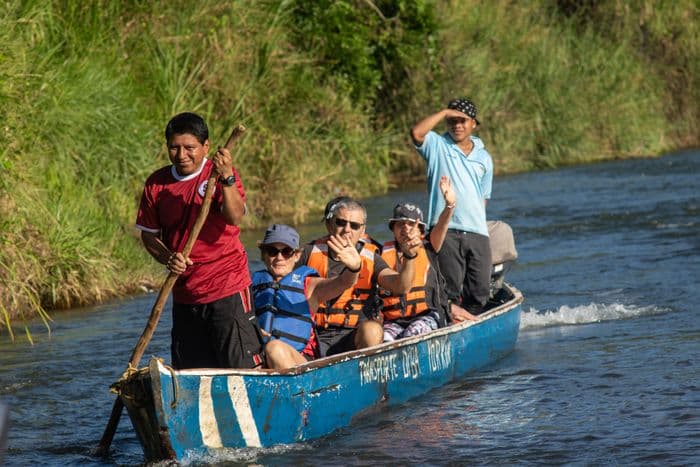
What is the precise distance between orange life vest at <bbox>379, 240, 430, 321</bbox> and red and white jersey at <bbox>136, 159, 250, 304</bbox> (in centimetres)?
195

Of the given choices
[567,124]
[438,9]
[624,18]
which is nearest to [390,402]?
[438,9]

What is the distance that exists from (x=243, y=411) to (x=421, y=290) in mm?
2153

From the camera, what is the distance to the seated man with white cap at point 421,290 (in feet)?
26.9

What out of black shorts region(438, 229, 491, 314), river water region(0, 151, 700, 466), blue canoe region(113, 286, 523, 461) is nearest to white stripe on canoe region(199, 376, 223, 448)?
blue canoe region(113, 286, 523, 461)

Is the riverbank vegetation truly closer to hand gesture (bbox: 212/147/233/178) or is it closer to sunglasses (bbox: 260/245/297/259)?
sunglasses (bbox: 260/245/297/259)

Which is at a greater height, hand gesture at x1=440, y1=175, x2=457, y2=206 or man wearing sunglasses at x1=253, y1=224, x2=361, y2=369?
hand gesture at x1=440, y1=175, x2=457, y2=206

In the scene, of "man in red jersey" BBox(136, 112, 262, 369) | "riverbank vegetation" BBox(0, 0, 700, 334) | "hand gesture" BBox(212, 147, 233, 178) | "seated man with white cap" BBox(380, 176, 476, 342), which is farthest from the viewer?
"riverbank vegetation" BBox(0, 0, 700, 334)

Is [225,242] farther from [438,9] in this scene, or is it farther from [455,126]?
[438,9]

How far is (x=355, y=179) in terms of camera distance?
20.0 metres

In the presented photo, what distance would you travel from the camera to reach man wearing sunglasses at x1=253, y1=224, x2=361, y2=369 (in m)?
7.11

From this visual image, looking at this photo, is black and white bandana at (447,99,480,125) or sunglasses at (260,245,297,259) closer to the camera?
sunglasses at (260,245,297,259)

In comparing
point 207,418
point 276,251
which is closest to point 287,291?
point 276,251

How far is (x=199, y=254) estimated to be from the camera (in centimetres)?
640

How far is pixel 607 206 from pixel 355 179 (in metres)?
3.99
